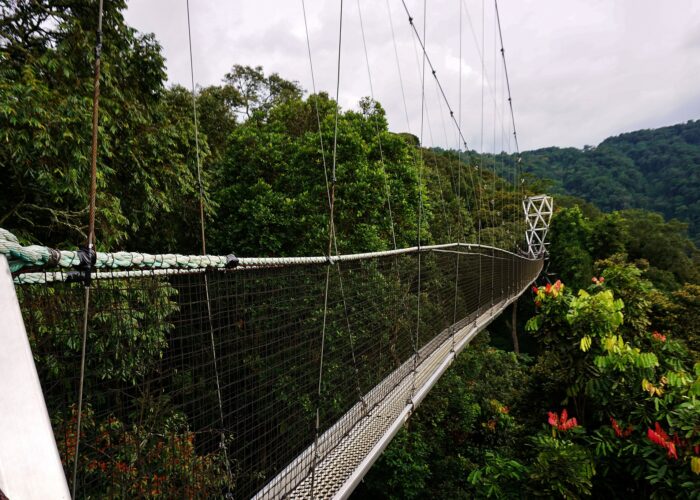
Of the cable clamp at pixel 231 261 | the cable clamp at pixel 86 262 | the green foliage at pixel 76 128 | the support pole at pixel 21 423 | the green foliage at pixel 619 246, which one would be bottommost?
the green foliage at pixel 619 246

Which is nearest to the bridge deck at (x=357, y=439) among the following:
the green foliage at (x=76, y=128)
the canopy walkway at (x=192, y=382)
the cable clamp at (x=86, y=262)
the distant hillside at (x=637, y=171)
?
the canopy walkway at (x=192, y=382)

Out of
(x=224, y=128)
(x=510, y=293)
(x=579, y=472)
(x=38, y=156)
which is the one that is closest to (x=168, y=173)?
(x=38, y=156)

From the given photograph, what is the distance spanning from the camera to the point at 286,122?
6.55 meters

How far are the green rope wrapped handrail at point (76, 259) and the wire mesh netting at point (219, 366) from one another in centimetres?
5

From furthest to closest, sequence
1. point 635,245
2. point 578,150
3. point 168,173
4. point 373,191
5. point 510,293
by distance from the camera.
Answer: point 578,150 < point 635,245 < point 510,293 < point 373,191 < point 168,173

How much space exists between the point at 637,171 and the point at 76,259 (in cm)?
3677

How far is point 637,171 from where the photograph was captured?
96.9 feet

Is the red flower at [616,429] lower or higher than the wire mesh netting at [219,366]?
lower

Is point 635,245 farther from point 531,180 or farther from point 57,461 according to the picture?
point 57,461

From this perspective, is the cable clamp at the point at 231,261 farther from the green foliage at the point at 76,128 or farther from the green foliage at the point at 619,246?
the green foliage at the point at 619,246

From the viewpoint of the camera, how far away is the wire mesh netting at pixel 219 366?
1.11 m

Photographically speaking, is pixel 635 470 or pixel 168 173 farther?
pixel 168 173

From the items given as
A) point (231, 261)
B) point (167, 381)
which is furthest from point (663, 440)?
point (167, 381)

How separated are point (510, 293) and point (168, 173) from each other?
15.9ft
